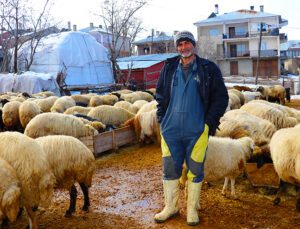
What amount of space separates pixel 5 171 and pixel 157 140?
6.03m

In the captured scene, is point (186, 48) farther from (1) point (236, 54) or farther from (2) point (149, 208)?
(1) point (236, 54)

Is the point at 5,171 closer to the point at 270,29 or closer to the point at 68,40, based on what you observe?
the point at 68,40

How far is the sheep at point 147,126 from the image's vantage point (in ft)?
31.7

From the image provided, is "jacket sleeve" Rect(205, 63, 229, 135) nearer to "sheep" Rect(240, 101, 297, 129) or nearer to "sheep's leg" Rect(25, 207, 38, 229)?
"sheep's leg" Rect(25, 207, 38, 229)

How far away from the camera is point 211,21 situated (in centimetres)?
5112

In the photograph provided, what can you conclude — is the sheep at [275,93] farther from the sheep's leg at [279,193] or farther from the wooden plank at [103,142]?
the sheep's leg at [279,193]

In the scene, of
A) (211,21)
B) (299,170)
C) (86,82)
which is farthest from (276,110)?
(211,21)

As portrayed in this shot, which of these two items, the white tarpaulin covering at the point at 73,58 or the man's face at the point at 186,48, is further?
the white tarpaulin covering at the point at 73,58

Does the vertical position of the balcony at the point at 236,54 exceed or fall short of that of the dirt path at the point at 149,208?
it exceeds it

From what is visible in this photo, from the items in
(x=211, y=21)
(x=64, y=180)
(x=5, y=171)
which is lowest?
(x=64, y=180)

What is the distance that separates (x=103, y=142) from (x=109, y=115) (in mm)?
1993

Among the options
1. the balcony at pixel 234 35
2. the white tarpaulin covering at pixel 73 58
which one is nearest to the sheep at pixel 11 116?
the white tarpaulin covering at pixel 73 58

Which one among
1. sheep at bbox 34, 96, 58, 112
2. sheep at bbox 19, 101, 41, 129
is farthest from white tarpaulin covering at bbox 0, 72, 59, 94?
sheep at bbox 19, 101, 41, 129

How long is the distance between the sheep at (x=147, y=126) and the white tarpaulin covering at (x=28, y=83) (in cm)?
1237
